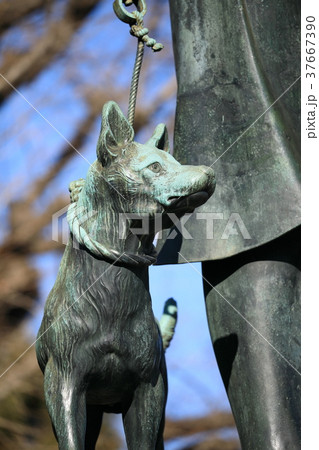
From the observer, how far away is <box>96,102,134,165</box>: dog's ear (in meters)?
3.65

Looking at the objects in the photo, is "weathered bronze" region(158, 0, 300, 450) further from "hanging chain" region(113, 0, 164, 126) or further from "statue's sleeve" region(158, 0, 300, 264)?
"hanging chain" region(113, 0, 164, 126)

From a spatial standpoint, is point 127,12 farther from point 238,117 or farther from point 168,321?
point 168,321

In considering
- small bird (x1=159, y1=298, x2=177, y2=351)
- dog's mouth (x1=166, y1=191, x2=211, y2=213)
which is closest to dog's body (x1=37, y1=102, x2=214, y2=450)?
dog's mouth (x1=166, y1=191, x2=211, y2=213)

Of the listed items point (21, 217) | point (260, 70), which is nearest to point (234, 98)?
point (260, 70)

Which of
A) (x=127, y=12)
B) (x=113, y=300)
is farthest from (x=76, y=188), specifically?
(x=127, y=12)

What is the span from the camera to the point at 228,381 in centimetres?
417

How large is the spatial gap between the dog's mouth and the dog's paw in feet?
1.17

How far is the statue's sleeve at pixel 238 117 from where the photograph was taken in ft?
13.8

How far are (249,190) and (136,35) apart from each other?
0.67 metres

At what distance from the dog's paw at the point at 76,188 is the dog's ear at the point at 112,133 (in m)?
0.21

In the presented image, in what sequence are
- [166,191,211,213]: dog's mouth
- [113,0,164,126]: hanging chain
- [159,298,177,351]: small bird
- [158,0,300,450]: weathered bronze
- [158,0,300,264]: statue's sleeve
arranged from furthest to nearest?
[159,298,177,351]: small bird → [158,0,300,264]: statue's sleeve → [158,0,300,450]: weathered bronze → [113,0,164,126]: hanging chain → [166,191,211,213]: dog's mouth

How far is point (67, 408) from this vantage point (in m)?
3.58

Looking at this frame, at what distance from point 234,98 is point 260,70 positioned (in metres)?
0.12

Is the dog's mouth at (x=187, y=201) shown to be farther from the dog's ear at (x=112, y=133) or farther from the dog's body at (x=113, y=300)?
the dog's ear at (x=112, y=133)
